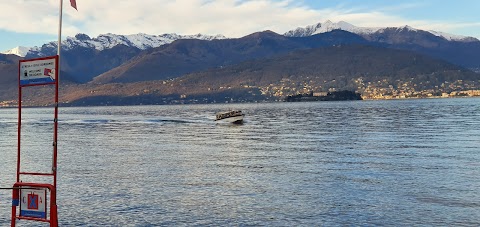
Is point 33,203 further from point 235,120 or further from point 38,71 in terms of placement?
point 235,120

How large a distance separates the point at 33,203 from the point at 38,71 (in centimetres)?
492

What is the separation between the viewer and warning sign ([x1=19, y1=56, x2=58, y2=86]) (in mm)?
17812

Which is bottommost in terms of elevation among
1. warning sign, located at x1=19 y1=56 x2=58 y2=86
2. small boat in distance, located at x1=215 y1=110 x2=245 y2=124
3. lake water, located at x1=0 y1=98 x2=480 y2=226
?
lake water, located at x1=0 y1=98 x2=480 y2=226

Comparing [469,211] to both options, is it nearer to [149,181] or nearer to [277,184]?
[277,184]

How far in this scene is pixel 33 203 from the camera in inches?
755

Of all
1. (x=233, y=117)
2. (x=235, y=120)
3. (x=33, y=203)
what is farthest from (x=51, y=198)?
(x=233, y=117)

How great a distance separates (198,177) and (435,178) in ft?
58.7

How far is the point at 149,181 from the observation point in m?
39.2

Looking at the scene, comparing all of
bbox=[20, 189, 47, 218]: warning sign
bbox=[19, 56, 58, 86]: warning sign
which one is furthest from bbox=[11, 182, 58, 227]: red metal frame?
bbox=[19, 56, 58, 86]: warning sign

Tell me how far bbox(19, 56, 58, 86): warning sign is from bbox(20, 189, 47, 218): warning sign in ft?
13.1

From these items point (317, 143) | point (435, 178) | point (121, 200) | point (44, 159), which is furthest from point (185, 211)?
point (317, 143)

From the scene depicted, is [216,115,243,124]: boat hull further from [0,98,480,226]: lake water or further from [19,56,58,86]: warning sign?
[19,56,58,86]: warning sign

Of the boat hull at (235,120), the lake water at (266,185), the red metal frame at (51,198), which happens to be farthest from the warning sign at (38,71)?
the boat hull at (235,120)

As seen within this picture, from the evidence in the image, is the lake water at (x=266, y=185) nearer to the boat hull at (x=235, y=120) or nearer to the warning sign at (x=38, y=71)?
the warning sign at (x=38, y=71)
